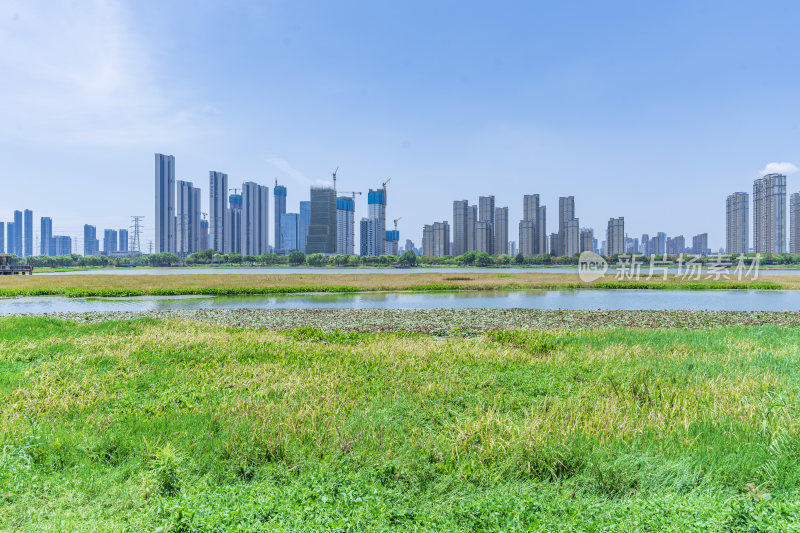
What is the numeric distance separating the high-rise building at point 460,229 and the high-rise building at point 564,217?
34.1m

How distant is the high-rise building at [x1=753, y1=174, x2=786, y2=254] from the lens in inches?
4055

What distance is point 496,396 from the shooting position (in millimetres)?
6820

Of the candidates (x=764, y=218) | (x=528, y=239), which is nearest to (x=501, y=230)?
(x=528, y=239)

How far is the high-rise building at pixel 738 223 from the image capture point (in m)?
117

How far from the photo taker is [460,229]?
176 metres

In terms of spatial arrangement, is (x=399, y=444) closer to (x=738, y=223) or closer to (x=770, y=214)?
(x=770, y=214)

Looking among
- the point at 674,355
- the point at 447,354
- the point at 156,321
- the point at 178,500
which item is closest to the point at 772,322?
the point at 674,355

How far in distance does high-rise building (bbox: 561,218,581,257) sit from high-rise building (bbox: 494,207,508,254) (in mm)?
27032

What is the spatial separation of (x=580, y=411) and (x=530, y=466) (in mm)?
1946

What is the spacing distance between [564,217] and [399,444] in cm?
16890

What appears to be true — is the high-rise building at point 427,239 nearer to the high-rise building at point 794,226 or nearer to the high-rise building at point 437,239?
the high-rise building at point 437,239

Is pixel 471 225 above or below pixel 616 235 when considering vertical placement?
above

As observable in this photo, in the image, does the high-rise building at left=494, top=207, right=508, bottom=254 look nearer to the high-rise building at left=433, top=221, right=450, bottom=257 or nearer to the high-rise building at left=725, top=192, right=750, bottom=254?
the high-rise building at left=433, top=221, right=450, bottom=257

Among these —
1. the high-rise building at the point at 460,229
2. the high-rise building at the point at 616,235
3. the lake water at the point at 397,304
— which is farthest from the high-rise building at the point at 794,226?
the lake water at the point at 397,304
